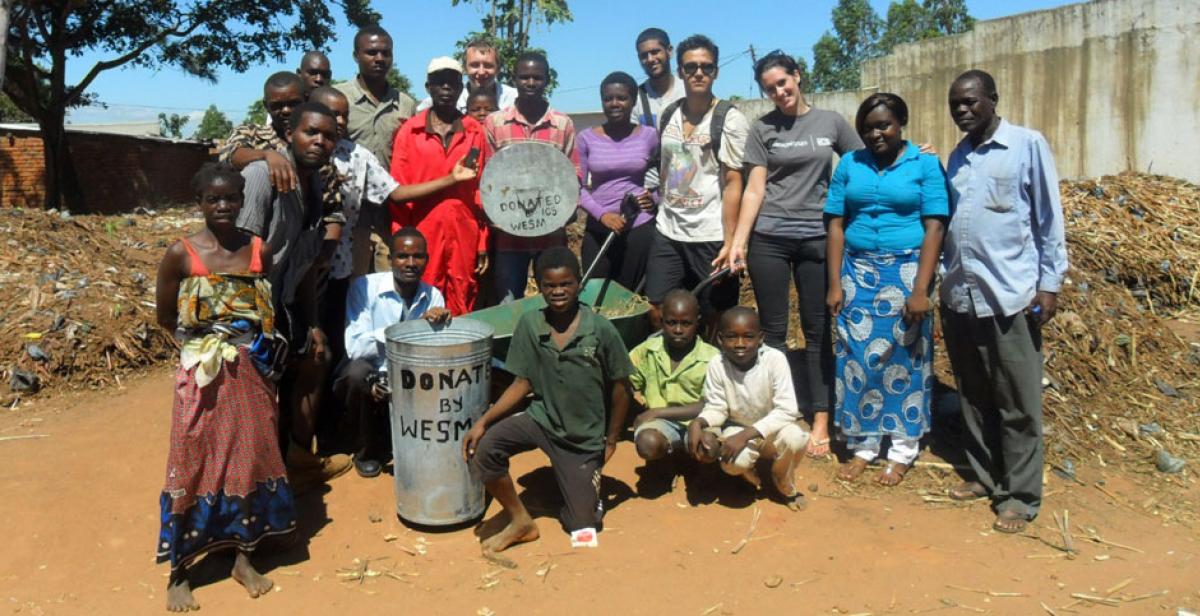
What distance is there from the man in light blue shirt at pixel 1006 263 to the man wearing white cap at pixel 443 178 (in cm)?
266

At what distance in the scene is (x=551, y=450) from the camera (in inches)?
157

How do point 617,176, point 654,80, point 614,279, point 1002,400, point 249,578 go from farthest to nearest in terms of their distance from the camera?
point 654,80, point 614,279, point 617,176, point 1002,400, point 249,578

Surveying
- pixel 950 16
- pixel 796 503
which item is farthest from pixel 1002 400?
pixel 950 16

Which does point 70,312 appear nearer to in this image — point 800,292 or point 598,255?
point 598,255

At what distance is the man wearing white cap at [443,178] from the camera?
5016 millimetres

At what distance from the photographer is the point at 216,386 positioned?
3.39m

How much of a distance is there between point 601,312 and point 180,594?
2635 millimetres

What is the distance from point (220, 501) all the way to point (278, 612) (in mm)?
510

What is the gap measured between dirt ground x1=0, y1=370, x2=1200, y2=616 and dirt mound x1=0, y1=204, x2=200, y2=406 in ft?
6.04

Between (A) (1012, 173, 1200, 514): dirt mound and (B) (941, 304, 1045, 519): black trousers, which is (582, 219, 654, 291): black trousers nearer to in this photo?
(B) (941, 304, 1045, 519): black trousers

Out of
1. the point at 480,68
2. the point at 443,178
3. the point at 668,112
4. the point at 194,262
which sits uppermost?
the point at 480,68

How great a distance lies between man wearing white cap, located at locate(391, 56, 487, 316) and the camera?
5.02 meters

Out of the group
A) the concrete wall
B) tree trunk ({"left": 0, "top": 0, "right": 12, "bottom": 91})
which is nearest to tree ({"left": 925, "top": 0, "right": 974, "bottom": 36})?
the concrete wall

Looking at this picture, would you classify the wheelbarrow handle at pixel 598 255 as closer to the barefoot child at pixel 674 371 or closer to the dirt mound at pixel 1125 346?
the barefoot child at pixel 674 371
